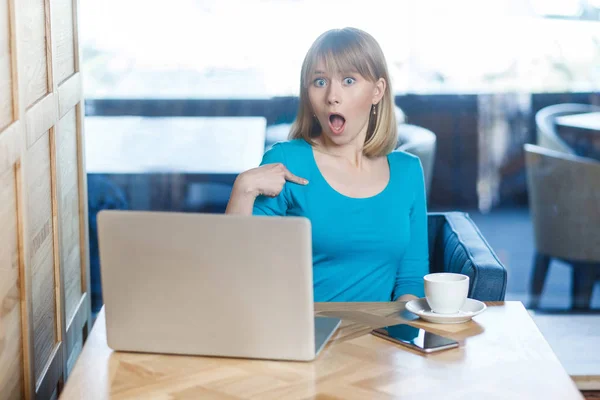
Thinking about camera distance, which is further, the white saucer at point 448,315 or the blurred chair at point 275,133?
the blurred chair at point 275,133

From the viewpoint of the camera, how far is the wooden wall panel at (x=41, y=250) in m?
2.04

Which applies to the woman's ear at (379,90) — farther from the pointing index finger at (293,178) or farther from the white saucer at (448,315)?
the white saucer at (448,315)

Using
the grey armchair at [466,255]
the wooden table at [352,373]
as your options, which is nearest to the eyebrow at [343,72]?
the grey armchair at [466,255]

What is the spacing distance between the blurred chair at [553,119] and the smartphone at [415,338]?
2126mm

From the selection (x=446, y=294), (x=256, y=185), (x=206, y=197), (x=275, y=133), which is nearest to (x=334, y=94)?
(x=256, y=185)

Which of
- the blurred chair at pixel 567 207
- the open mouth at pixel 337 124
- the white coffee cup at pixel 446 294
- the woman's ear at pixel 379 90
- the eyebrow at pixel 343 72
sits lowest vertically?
the blurred chair at pixel 567 207

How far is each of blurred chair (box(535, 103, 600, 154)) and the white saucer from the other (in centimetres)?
196

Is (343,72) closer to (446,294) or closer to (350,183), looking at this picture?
(350,183)

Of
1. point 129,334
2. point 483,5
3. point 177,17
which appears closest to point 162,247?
point 129,334

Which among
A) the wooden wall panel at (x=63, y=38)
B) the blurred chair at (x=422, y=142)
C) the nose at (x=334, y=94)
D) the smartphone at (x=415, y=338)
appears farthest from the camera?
the blurred chair at (x=422, y=142)

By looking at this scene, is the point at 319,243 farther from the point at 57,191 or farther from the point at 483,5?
the point at 483,5

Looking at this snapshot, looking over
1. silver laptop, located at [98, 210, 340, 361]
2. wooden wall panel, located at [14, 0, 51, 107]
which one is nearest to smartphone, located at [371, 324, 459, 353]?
silver laptop, located at [98, 210, 340, 361]

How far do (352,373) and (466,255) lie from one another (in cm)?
89

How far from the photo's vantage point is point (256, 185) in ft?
6.75
